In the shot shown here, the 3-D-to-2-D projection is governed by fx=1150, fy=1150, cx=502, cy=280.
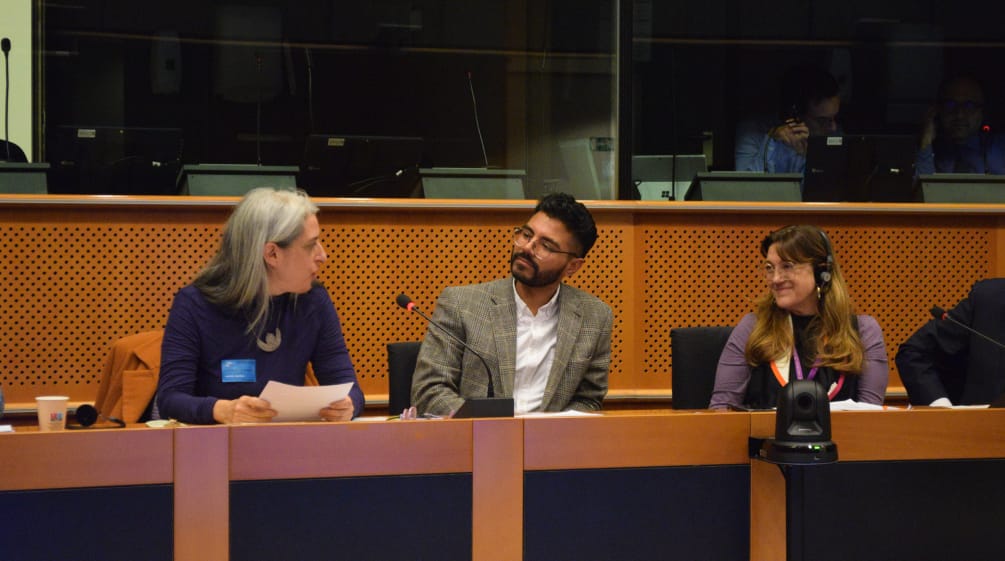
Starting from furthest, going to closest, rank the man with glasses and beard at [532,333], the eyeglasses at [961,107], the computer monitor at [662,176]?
the eyeglasses at [961,107], the computer monitor at [662,176], the man with glasses and beard at [532,333]

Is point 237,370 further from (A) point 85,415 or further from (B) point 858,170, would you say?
(B) point 858,170

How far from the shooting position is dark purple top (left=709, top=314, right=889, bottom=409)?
9.99 feet

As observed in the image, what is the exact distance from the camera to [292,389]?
7.20 feet

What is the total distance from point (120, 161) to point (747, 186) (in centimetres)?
260

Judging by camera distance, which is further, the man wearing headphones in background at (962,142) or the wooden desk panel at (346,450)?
the man wearing headphones in background at (962,142)

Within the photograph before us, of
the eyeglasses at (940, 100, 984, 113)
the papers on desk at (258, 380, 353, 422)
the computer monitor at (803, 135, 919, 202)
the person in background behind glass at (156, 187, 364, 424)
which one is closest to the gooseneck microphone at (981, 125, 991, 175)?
the eyeglasses at (940, 100, 984, 113)

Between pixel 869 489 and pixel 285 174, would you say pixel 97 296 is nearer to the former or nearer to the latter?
pixel 285 174

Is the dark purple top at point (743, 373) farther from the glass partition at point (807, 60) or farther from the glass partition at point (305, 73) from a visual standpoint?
the glass partition at point (807, 60)

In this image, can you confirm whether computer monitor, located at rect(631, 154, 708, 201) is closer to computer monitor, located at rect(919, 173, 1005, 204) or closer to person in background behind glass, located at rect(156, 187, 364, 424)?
computer monitor, located at rect(919, 173, 1005, 204)

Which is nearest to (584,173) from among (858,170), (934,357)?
(858,170)

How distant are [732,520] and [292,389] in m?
0.85

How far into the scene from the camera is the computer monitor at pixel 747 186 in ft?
15.6

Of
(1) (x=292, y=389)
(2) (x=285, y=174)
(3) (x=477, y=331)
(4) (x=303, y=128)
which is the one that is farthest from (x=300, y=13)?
(1) (x=292, y=389)

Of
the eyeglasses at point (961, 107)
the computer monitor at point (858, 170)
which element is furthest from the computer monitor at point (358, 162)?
the eyeglasses at point (961, 107)
